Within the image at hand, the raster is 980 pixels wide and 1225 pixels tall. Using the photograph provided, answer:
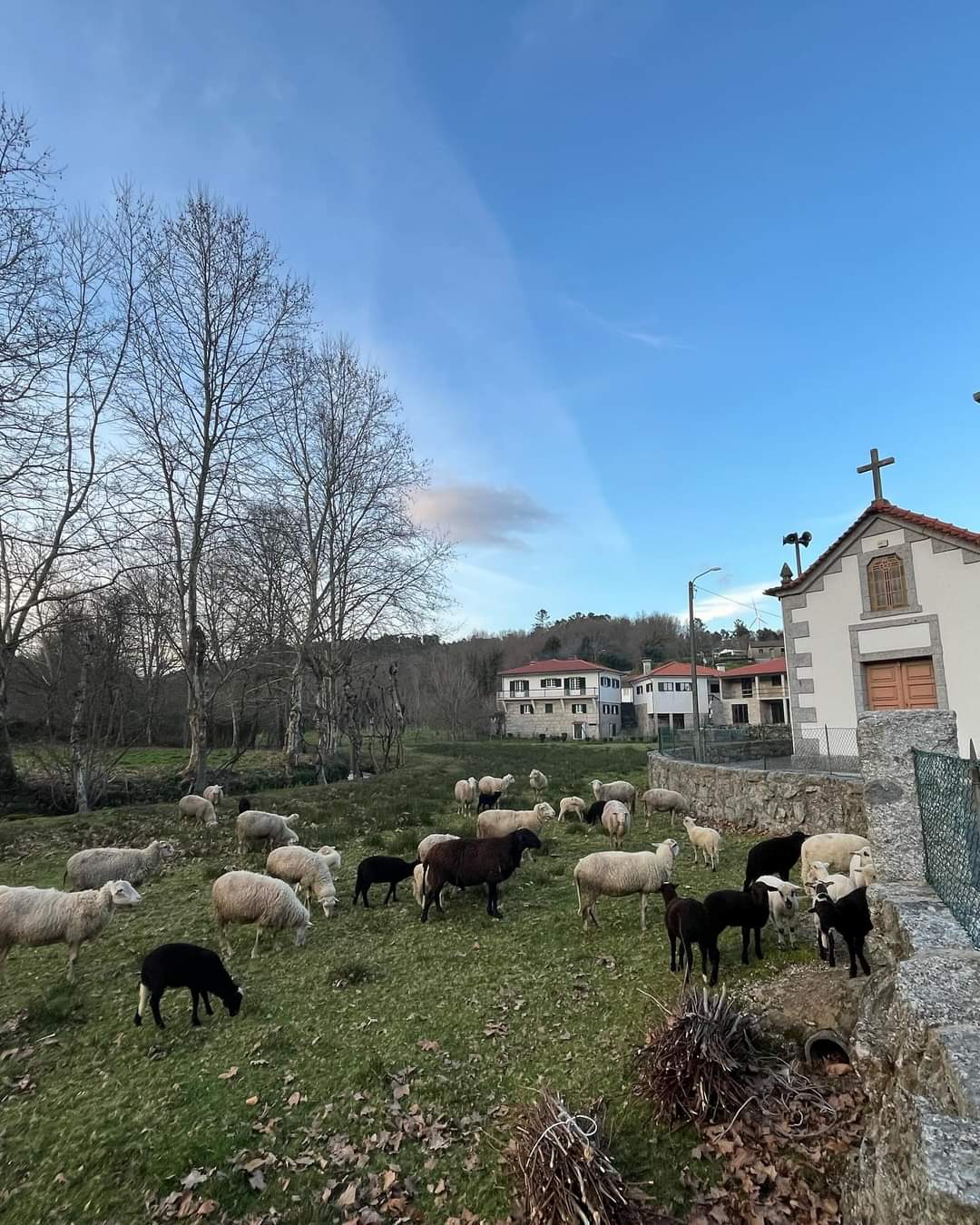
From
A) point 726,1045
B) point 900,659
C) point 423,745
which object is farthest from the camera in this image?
point 423,745

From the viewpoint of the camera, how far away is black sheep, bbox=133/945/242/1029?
227 inches

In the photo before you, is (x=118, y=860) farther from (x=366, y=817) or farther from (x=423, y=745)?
(x=423, y=745)

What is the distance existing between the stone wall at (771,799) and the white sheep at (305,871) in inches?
368

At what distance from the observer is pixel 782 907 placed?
260 inches

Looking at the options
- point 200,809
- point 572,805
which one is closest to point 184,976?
point 200,809

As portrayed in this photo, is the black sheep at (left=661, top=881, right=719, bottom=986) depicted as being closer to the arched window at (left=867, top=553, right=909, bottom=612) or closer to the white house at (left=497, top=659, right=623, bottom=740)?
the arched window at (left=867, top=553, right=909, bottom=612)

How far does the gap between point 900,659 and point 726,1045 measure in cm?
1465

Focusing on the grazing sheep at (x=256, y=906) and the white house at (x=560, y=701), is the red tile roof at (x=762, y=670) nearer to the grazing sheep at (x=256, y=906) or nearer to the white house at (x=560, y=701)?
the white house at (x=560, y=701)

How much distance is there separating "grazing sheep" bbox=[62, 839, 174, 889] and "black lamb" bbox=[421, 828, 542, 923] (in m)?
4.81

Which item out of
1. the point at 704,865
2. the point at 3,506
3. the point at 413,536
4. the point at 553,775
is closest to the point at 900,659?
the point at 704,865

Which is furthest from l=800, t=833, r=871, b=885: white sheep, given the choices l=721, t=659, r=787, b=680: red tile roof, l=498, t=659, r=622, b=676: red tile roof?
l=498, t=659, r=622, b=676: red tile roof

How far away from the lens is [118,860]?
9820 millimetres

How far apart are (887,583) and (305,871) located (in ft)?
51.9

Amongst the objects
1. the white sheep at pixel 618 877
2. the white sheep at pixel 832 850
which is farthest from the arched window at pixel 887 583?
the white sheep at pixel 618 877
